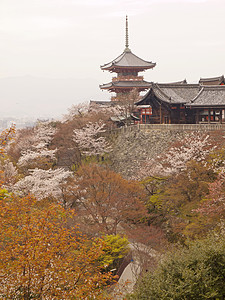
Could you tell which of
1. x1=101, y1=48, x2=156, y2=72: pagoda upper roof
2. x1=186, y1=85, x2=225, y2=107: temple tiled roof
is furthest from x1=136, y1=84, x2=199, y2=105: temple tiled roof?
x1=101, y1=48, x2=156, y2=72: pagoda upper roof

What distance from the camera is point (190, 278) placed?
9672 millimetres

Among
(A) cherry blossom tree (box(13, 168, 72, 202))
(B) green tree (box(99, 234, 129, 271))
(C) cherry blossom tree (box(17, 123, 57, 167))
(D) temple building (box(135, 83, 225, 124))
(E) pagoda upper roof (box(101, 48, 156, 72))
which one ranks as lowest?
(B) green tree (box(99, 234, 129, 271))

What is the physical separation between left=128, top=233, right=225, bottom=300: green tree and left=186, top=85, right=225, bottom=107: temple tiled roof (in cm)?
2112

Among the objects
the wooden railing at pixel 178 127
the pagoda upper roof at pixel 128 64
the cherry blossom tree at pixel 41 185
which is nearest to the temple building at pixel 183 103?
the wooden railing at pixel 178 127

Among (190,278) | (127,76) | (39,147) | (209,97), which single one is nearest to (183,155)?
(209,97)

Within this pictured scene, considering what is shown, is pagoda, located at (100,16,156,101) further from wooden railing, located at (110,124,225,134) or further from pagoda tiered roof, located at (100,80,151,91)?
wooden railing, located at (110,124,225,134)

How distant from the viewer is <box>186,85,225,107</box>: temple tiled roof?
101 ft

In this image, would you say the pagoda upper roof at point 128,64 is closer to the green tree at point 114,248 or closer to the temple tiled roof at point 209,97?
the temple tiled roof at point 209,97

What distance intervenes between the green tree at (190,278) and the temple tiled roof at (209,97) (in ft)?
69.3

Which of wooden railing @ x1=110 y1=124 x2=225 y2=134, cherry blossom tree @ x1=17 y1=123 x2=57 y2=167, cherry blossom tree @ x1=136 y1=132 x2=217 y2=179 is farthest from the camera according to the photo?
cherry blossom tree @ x1=17 y1=123 x2=57 y2=167

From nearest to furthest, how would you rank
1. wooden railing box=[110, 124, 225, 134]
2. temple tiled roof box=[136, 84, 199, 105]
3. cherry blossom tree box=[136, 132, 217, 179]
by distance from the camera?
cherry blossom tree box=[136, 132, 217, 179]
wooden railing box=[110, 124, 225, 134]
temple tiled roof box=[136, 84, 199, 105]

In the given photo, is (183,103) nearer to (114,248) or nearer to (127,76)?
(127,76)

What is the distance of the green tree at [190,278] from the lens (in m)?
9.39

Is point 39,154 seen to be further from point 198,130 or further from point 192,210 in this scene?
point 192,210
